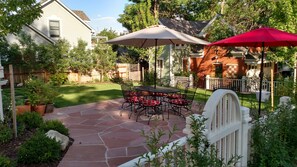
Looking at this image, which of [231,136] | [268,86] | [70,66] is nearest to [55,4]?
[70,66]

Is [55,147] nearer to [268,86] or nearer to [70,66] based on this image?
[268,86]

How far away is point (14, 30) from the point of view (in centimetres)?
641

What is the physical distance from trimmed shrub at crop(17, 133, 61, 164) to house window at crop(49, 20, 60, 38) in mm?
19617

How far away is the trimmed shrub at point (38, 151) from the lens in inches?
154

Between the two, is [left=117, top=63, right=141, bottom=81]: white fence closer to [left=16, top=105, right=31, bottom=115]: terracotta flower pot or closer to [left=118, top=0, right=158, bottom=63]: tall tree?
[left=118, top=0, right=158, bottom=63]: tall tree

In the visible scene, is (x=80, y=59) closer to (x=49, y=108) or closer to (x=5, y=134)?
(x=49, y=108)

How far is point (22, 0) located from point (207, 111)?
5.83 m

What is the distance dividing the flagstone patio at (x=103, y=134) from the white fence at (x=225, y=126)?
585 millimetres

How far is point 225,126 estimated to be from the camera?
3.17 meters

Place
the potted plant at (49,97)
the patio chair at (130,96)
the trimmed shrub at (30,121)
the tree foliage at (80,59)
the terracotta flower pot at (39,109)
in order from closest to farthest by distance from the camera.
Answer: the trimmed shrub at (30,121) < the patio chair at (130,96) < the terracotta flower pot at (39,109) < the potted plant at (49,97) < the tree foliage at (80,59)

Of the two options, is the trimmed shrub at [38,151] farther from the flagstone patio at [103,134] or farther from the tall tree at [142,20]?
the tall tree at [142,20]

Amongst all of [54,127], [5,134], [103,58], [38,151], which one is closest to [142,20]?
[103,58]

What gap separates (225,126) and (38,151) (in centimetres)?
290

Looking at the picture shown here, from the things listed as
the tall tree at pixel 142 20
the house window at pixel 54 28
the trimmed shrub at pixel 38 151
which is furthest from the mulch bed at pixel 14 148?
the house window at pixel 54 28
